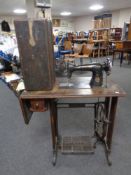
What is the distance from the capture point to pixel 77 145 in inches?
66.9

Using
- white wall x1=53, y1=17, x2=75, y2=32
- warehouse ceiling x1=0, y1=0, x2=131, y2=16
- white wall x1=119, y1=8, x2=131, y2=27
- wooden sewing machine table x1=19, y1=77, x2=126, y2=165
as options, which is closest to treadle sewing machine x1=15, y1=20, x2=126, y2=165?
wooden sewing machine table x1=19, y1=77, x2=126, y2=165

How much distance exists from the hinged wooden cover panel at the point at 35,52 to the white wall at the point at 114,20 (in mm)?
8720

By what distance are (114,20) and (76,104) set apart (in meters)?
9.21

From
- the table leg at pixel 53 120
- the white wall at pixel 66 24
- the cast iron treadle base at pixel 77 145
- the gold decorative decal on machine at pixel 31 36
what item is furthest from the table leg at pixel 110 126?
the white wall at pixel 66 24

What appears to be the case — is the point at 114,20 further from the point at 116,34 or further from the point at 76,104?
the point at 76,104

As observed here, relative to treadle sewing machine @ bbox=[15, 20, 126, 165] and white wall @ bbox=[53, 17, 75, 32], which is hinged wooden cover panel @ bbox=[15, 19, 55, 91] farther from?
white wall @ bbox=[53, 17, 75, 32]

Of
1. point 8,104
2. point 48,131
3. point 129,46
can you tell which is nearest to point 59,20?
point 129,46

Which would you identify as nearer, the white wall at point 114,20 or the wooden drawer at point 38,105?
the wooden drawer at point 38,105

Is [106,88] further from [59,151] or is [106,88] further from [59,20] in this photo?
[59,20]

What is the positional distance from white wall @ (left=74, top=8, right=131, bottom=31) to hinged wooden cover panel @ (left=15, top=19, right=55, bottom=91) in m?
8.72

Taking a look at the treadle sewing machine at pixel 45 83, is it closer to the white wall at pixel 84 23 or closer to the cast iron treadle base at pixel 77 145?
the cast iron treadle base at pixel 77 145

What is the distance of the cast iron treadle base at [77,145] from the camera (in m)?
1.63

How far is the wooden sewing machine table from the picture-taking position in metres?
1.23

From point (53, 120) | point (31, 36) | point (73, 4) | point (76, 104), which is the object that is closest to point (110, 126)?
point (76, 104)
